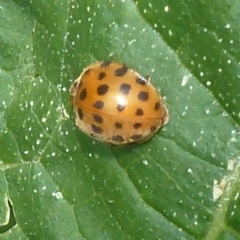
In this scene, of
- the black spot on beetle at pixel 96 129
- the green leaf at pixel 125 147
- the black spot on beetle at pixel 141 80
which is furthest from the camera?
the black spot on beetle at pixel 96 129

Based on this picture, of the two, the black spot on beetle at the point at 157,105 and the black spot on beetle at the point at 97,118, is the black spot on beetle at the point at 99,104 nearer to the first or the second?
the black spot on beetle at the point at 97,118

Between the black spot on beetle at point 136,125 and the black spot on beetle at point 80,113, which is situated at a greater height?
the black spot on beetle at point 136,125

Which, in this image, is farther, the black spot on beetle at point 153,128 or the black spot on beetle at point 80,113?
the black spot on beetle at point 80,113

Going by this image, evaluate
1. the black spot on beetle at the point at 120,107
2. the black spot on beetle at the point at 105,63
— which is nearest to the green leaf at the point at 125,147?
the black spot on beetle at the point at 105,63

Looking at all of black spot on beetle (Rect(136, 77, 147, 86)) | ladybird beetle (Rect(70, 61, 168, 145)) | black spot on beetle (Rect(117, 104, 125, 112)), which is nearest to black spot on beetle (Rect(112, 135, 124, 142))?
ladybird beetle (Rect(70, 61, 168, 145))

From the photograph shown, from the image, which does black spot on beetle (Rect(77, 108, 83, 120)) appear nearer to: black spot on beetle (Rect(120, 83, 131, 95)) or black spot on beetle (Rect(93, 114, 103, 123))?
black spot on beetle (Rect(93, 114, 103, 123))

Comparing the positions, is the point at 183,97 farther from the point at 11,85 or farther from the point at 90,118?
the point at 11,85

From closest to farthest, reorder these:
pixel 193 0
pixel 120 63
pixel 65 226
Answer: pixel 193 0
pixel 120 63
pixel 65 226

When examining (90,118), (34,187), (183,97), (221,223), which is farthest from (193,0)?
(34,187)

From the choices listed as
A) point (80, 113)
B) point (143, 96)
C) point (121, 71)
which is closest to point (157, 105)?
point (143, 96)
